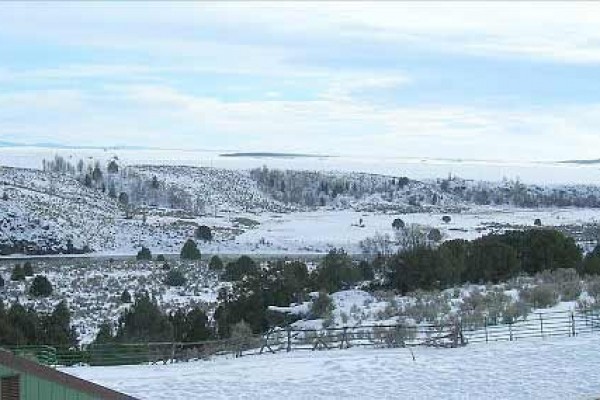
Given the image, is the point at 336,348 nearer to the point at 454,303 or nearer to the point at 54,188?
the point at 454,303

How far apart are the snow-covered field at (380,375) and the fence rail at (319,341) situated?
0.93 m

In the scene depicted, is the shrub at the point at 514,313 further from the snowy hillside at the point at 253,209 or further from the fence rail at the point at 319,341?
the snowy hillside at the point at 253,209

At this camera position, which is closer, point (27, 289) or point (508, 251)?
point (508, 251)

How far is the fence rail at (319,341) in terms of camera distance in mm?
31312

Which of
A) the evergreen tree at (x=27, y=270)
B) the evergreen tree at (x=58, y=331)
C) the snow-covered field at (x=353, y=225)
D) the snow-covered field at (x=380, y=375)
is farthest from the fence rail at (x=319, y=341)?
the snow-covered field at (x=353, y=225)

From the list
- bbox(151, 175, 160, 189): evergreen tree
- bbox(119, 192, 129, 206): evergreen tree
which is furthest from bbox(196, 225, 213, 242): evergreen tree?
bbox(151, 175, 160, 189): evergreen tree

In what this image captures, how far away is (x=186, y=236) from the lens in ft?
318

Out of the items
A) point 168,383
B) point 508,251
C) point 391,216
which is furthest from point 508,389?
point 391,216

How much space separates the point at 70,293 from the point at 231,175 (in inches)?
4977

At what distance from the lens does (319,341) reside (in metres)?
31.8

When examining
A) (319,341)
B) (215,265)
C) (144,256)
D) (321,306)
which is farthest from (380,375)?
(144,256)

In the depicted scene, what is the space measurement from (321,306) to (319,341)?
27.1 ft

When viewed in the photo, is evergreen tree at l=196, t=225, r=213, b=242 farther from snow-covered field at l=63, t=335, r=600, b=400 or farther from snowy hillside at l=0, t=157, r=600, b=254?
snow-covered field at l=63, t=335, r=600, b=400

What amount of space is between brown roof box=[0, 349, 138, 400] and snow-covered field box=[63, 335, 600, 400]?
8041mm
